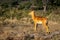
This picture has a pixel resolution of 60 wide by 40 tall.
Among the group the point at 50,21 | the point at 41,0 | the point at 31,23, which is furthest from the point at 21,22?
the point at 41,0

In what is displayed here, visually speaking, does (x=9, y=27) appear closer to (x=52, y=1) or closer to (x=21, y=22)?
(x=21, y=22)

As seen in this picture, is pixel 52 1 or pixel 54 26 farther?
pixel 52 1

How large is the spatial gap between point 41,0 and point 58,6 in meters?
1.93

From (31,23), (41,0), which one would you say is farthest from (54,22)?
(41,0)

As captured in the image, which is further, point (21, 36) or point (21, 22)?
point (21, 22)

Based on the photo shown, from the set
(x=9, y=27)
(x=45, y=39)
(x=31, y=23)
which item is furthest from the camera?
(x=31, y=23)

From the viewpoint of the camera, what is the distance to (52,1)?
2353cm

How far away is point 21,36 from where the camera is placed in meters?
9.72

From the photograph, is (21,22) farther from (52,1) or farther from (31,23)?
(52,1)

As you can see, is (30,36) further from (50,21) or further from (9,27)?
(50,21)

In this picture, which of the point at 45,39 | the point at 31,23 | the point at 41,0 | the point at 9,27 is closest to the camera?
the point at 45,39

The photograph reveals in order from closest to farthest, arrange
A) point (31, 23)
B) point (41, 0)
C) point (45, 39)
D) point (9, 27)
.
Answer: point (45, 39) < point (9, 27) < point (31, 23) < point (41, 0)

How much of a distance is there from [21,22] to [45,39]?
16.1ft

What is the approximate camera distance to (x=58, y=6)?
22.7 metres
